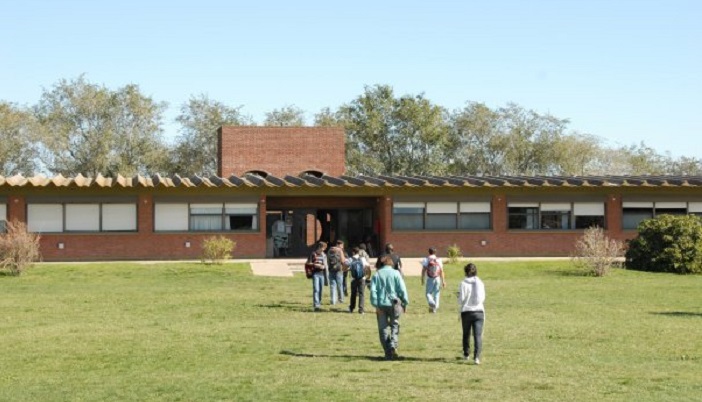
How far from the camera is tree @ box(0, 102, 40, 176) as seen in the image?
70.1m

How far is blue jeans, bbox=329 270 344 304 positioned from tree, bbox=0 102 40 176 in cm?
5250

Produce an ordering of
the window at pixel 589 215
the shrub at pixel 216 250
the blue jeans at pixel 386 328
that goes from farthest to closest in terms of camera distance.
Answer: the window at pixel 589 215 → the shrub at pixel 216 250 → the blue jeans at pixel 386 328

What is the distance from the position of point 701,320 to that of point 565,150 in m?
60.4

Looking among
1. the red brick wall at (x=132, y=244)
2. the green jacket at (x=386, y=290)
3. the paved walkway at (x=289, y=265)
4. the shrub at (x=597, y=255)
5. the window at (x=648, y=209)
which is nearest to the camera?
the green jacket at (x=386, y=290)

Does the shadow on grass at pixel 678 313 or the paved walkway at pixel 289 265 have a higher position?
the paved walkway at pixel 289 265

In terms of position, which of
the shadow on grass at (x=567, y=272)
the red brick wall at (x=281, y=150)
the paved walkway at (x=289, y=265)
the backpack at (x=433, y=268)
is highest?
the red brick wall at (x=281, y=150)

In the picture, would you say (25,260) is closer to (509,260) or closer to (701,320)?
(509,260)

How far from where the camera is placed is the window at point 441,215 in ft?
138

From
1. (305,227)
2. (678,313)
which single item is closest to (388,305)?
(678,313)

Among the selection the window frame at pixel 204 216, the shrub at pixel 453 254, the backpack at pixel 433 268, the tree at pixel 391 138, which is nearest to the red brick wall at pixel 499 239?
the shrub at pixel 453 254

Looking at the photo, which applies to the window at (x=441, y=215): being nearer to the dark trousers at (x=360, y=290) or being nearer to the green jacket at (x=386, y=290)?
the dark trousers at (x=360, y=290)

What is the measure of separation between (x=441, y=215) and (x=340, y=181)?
190 inches

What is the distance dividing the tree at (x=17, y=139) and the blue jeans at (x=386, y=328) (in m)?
60.9

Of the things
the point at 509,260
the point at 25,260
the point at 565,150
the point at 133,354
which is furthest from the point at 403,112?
the point at 133,354
